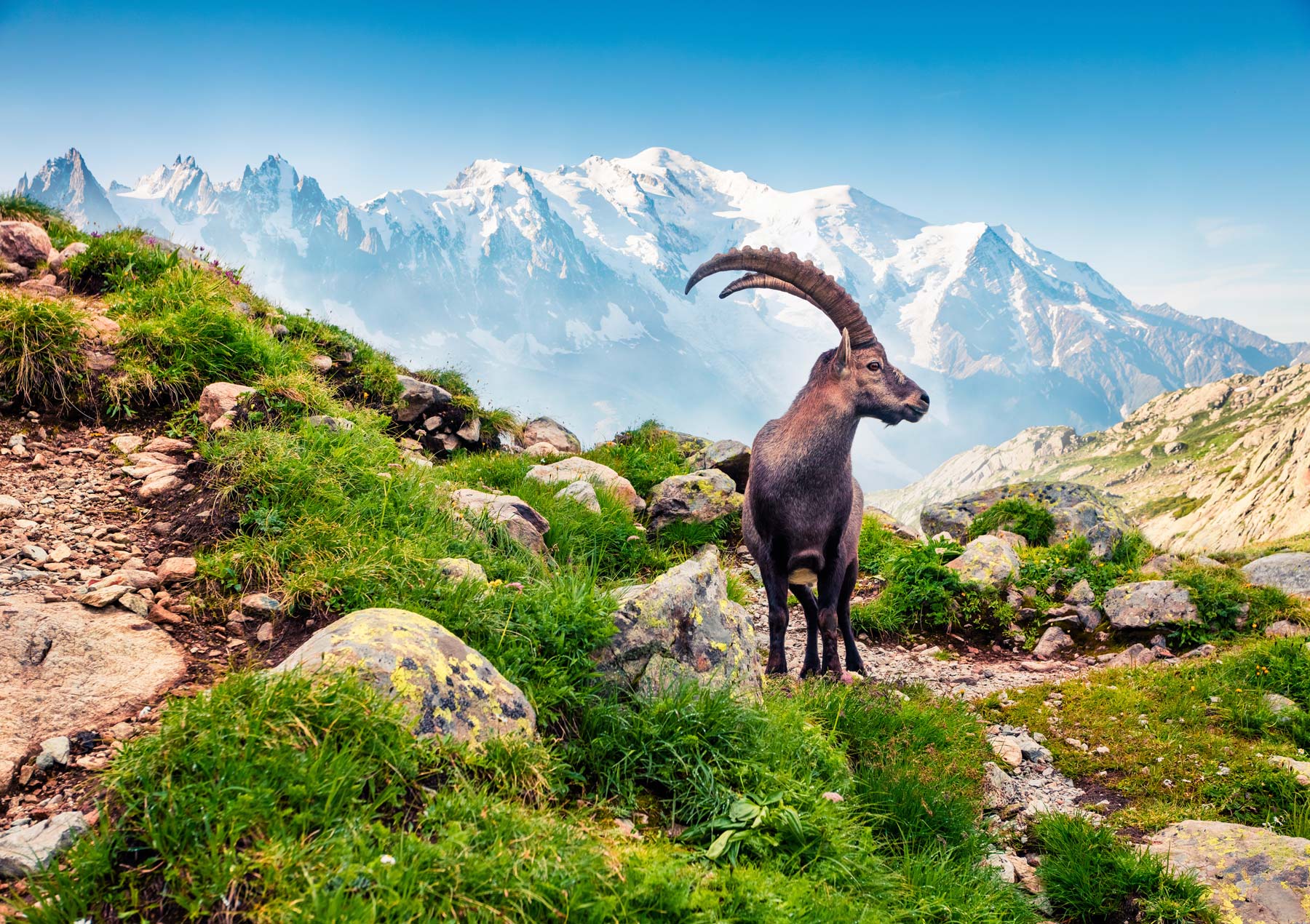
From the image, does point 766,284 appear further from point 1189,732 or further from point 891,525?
point 891,525

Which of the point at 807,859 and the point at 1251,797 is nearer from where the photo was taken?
the point at 807,859

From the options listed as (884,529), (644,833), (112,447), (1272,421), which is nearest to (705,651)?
(644,833)

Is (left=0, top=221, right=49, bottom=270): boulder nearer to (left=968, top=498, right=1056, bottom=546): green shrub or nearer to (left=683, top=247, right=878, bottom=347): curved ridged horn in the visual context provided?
(left=683, top=247, right=878, bottom=347): curved ridged horn

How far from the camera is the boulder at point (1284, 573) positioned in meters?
8.95

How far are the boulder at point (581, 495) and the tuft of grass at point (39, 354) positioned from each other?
218 inches

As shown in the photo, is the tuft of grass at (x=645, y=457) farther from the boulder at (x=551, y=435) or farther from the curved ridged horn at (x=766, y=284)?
the curved ridged horn at (x=766, y=284)

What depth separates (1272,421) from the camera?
8569 centimetres

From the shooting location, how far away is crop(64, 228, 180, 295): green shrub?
902 centimetres

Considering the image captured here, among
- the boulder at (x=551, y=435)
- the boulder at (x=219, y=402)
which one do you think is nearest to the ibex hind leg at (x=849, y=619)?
the boulder at (x=219, y=402)

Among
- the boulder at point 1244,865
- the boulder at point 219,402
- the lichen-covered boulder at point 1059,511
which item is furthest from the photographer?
the lichen-covered boulder at point 1059,511

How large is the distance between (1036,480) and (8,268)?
19.1 meters

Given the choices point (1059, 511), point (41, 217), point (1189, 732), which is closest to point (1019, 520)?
point (1059, 511)

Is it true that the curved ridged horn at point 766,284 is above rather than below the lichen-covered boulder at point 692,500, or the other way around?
above

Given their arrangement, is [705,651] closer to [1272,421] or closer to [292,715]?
[292,715]
